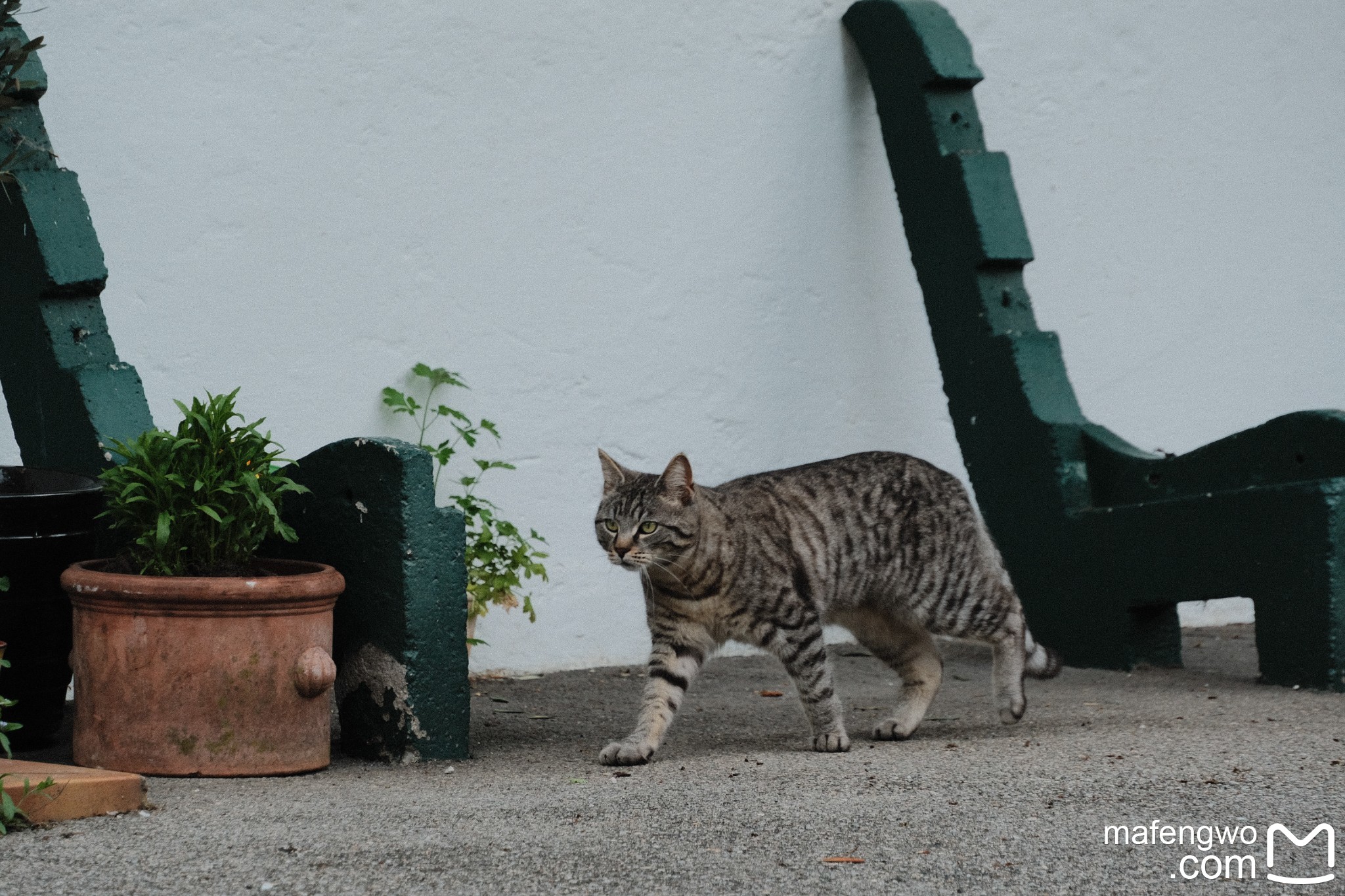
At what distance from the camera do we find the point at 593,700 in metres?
5.17

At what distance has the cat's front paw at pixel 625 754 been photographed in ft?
12.9

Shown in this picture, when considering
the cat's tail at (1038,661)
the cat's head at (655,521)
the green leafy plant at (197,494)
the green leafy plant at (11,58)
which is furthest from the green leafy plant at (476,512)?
the cat's tail at (1038,661)

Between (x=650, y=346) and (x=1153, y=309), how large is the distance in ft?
8.67

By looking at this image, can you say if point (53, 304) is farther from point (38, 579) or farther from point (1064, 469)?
point (1064, 469)

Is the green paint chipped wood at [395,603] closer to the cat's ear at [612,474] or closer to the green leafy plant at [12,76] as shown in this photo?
the cat's ear at [612,474]

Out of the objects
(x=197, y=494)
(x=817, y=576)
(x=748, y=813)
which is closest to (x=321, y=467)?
(x=197, y=494)

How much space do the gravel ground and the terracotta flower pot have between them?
10 cm

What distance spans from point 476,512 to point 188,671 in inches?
71.5

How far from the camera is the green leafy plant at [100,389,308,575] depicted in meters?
3.70

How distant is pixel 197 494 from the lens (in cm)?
372

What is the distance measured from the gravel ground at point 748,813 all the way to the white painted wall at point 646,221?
58.1 inches

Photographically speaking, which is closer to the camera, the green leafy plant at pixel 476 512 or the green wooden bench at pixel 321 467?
the green wooden bench at pixel 321 467

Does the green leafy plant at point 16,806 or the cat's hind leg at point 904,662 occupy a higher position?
the green leafy plant at point 16,806

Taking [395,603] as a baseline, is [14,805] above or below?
below
